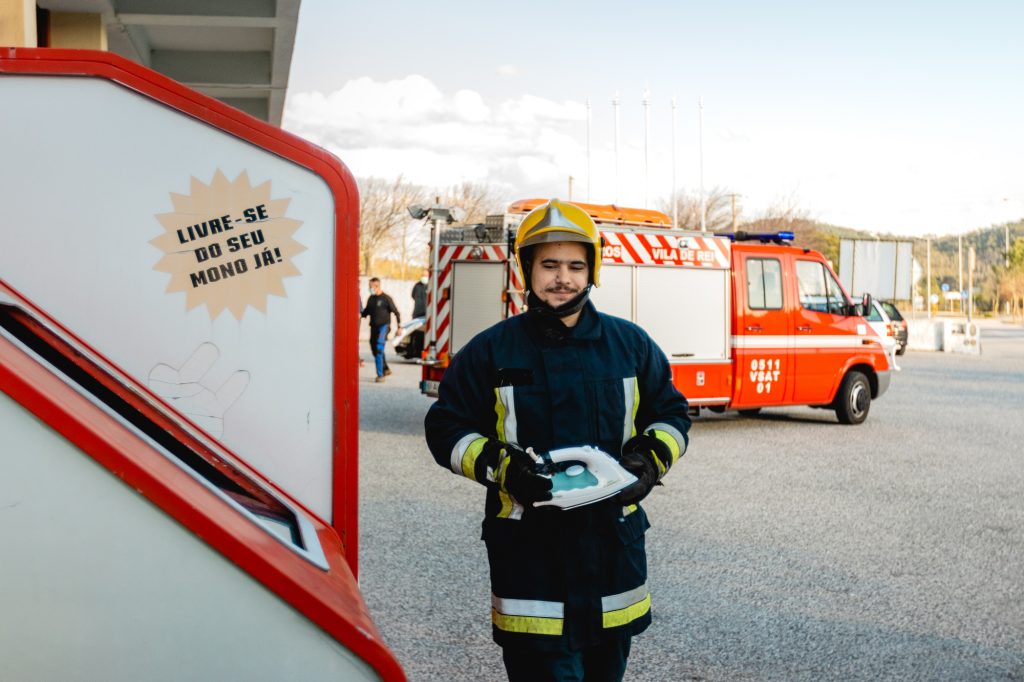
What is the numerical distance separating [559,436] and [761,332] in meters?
10.4

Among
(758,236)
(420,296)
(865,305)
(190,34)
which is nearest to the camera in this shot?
(190,34)

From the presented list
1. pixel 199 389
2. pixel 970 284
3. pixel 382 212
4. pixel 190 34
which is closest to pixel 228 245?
pixel 199 389

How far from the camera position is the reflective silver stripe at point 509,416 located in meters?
2.85

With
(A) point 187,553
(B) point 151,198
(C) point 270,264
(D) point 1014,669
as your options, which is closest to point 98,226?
(B) point 151,198

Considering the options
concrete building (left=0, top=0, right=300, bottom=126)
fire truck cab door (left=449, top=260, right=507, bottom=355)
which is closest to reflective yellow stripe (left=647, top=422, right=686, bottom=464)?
concrete building (left=0, top=0, right=300, bottom=126)

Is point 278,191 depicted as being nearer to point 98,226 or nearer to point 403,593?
point 98,226

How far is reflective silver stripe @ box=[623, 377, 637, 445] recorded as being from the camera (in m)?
2.91

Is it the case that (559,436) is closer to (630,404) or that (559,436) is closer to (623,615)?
(630,404)

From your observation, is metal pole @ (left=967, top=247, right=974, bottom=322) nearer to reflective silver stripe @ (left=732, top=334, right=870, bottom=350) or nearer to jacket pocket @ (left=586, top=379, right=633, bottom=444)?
reflective silver stripe @ (left=732, top=334, right=870, bottom=350)

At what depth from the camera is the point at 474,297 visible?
1219cm

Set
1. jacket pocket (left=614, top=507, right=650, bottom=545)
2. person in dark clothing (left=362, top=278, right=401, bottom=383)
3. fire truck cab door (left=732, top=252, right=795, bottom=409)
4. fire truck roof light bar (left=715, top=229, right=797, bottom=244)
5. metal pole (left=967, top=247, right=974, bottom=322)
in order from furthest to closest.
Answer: metal pole (left=967, top=247, right=974, bottom=322), person in dark clothing (left=362, top=278, right=401, bottom=383), fire truck roof light bar (left=715, top=229, right=797, bottom=244), fire truck cab door (left=732, top=252, right=795, bottom=409), jacket pocket (left=614, top=507, right=650, bottom=545)

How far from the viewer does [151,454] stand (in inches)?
70.7

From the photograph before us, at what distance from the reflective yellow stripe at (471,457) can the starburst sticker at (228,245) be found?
69cm

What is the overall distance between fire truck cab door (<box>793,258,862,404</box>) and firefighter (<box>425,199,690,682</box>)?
1043cm
